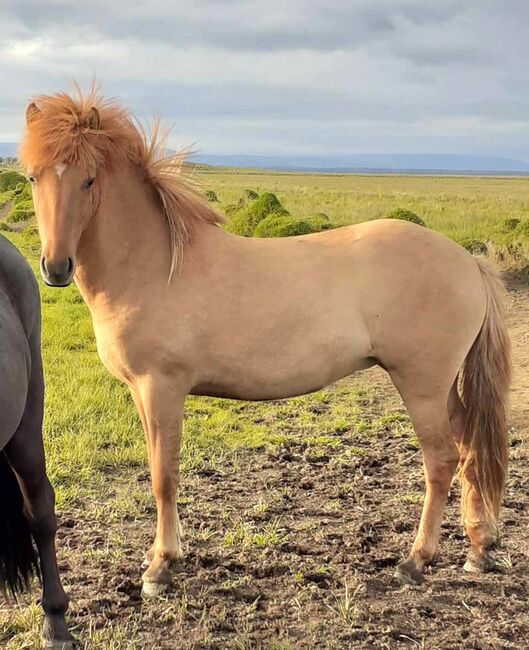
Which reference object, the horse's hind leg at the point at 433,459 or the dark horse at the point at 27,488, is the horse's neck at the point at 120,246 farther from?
the horse's hind leg at the point at 433,459

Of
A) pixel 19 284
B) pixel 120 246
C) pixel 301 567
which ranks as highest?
pixel 120 246

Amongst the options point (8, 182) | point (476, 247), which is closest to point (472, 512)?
point (476, 247)

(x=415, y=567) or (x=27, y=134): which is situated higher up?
(x=27, y=134)

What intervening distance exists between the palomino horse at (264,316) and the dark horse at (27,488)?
0.45 meters

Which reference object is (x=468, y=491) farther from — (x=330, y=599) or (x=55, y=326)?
(x=55, y=326)

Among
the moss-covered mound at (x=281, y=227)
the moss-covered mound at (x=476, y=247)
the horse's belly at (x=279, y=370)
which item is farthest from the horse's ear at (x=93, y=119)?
the moss-covered mound at (x=476, y=247)

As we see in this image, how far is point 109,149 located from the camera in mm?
3430

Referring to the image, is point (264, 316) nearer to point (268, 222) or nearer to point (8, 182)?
point (268, 222)

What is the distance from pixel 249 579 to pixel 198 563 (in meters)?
0.35

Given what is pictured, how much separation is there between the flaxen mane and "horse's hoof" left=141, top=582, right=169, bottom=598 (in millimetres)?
1654

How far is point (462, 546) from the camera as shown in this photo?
396 cm

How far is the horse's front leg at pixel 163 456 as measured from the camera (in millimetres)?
3484

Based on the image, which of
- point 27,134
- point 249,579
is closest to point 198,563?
point 249,579

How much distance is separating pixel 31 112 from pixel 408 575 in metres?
3.15
